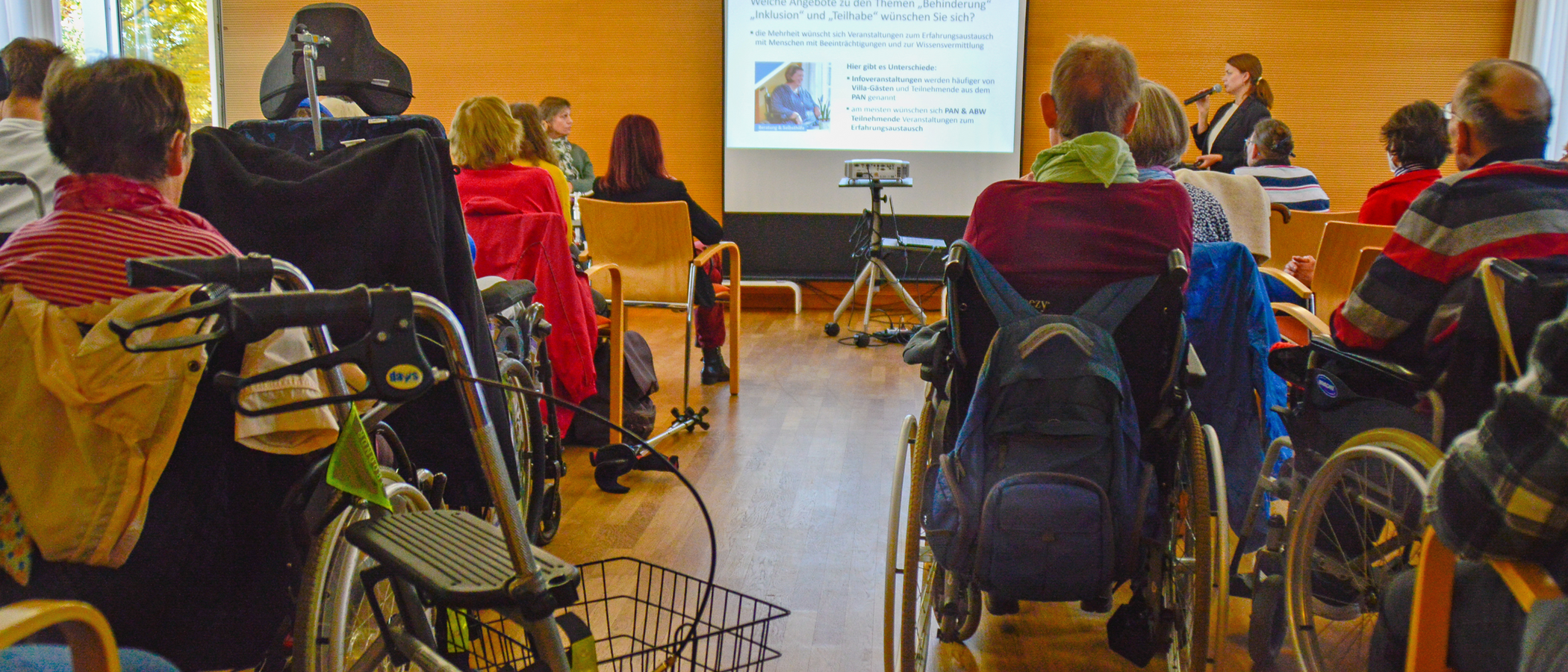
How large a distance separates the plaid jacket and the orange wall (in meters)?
5.72

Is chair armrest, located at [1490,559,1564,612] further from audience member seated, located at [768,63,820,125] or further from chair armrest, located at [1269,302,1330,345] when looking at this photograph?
audience member seated, located at [768,63,820,125]

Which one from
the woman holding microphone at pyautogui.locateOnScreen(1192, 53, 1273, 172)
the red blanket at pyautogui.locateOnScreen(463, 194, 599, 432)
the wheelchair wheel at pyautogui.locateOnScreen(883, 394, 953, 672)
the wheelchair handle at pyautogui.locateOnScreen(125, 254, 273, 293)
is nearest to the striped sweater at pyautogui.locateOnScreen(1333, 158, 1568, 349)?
the wheelchair wheel at pyautogui.locateOnScreen(883, 394, 953, 672)

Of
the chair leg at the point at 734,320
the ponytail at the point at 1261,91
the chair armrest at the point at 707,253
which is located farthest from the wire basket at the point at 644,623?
the ponytail at the point at 1261,91

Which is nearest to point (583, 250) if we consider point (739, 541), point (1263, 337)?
point (739, 541)

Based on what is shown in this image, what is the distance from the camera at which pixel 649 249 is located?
3428mm

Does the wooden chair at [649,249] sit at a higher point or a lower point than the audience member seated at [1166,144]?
lower

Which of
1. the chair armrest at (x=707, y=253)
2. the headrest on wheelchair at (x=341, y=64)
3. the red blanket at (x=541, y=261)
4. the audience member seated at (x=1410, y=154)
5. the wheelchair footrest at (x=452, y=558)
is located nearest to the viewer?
the wheelchair footrest at (x=452, y=558)

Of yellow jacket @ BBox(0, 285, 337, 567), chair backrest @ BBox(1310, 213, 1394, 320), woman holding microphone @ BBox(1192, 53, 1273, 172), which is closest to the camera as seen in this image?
yellow jacket @ BBox(0, 285, 337, 567)

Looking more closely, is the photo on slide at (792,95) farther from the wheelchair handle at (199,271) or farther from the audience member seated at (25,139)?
the wheelchair handle at (199,271)

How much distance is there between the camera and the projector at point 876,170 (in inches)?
202

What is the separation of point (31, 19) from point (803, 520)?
428 cm

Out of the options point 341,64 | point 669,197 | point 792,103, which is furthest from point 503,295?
point 792,103

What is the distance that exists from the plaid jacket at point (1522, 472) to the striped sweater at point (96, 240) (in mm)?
1337

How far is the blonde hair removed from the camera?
2.92 meters
